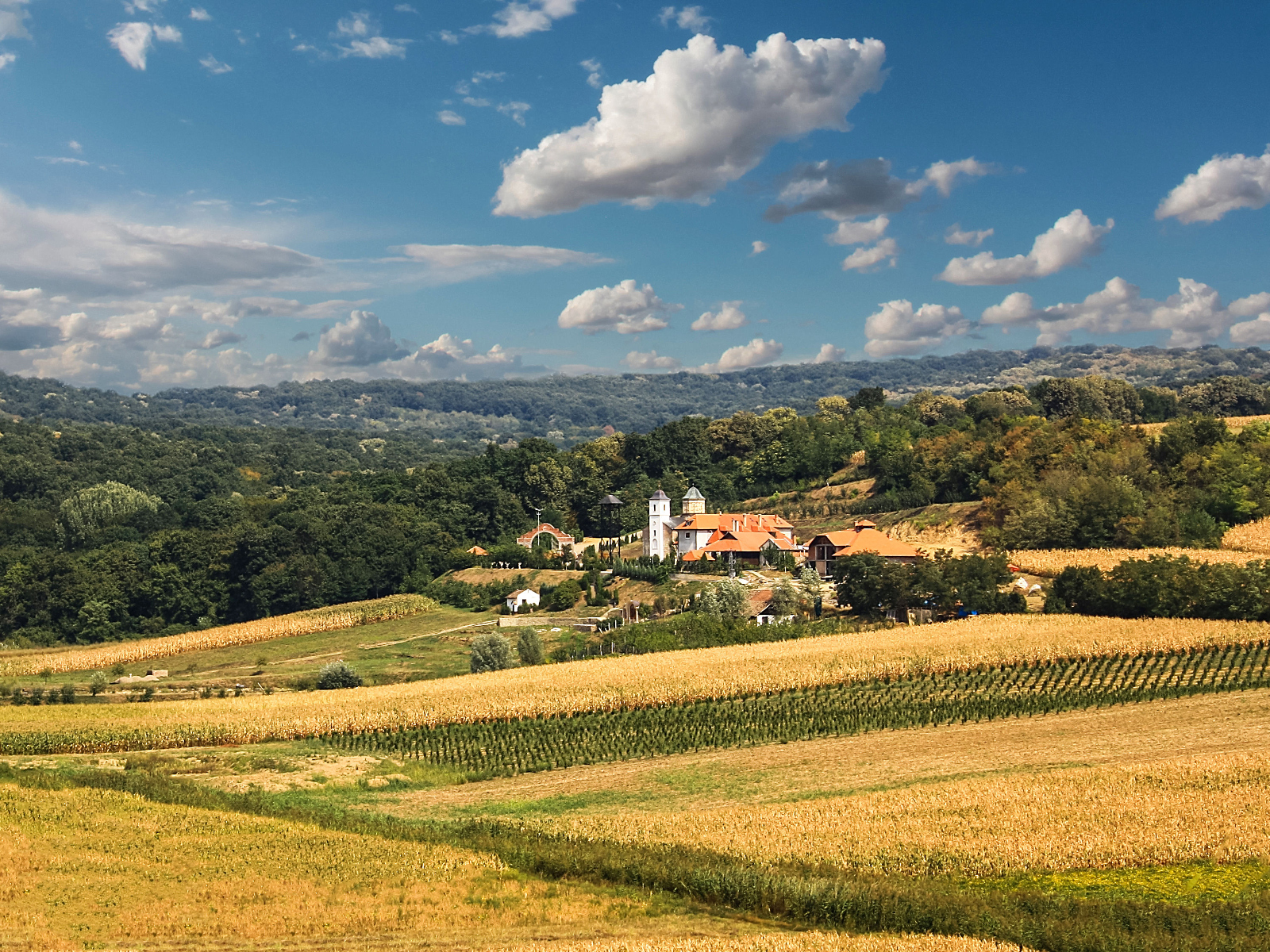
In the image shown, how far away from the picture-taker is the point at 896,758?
108ft

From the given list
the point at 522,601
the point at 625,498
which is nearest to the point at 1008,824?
the point at 522,601

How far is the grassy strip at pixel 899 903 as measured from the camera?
1730cm

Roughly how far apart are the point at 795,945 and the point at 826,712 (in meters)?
22.9

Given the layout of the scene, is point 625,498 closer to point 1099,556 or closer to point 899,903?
point 1099,556

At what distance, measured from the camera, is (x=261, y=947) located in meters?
18.2

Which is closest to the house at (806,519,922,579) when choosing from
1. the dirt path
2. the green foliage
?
the green foliage

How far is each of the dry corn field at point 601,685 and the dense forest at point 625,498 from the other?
28167mm

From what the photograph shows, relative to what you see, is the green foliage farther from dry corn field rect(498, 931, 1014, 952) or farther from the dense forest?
dry corn field rect(498, 931, 1014, 952)

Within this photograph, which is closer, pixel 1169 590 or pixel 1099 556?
pixel 1169 590

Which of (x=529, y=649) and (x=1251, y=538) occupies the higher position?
→ (x=1251, y=538)

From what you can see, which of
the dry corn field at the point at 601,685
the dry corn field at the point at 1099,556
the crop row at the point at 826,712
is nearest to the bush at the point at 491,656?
the dry corn field at the point at 601,685

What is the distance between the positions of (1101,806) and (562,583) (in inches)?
2058

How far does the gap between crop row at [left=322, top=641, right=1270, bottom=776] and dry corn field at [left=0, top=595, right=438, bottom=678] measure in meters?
33.5

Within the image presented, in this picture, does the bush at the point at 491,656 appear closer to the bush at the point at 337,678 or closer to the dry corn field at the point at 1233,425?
the bush at the point at 337,678
